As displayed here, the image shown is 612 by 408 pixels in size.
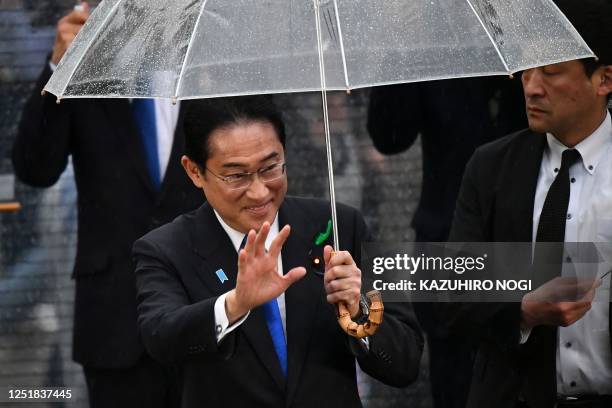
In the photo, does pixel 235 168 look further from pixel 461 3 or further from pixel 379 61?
pixel 461 3

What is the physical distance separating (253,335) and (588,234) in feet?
3.91

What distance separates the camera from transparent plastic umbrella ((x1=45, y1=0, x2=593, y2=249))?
147 inches

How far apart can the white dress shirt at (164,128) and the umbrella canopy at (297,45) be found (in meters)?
1.64

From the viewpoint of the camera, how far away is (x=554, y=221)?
426 centimetres

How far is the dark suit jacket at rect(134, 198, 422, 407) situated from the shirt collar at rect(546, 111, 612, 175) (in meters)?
0.77

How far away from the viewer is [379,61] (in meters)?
3.76

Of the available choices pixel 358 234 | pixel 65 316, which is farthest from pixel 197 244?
pixel 65 316

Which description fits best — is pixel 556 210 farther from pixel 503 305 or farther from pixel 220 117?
pixel 220 117

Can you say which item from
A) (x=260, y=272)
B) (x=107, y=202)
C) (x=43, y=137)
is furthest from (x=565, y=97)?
(x=43, y=137)

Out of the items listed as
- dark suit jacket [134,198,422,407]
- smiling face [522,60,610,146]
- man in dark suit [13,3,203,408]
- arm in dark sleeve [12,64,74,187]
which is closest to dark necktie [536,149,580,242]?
smiling face [522,60,610,146]

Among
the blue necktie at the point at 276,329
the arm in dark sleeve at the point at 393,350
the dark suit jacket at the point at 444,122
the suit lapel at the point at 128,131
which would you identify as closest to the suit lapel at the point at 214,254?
the blue necktie at the point at 276,329

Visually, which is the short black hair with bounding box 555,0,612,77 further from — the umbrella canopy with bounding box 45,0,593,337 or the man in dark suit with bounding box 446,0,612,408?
the umbrella canopy with bounding box 45,0,593,337

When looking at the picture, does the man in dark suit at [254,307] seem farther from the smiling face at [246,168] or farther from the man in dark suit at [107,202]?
the man in dark suit at [107,202]

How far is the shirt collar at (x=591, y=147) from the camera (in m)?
4.32
